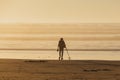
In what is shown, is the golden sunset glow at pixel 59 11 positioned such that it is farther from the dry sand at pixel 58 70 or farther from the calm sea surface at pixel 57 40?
the dry sand at pixel 58 70

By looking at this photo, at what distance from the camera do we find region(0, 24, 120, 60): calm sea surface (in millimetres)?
1474

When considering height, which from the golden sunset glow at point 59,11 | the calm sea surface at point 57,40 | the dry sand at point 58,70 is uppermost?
the golden sunset glow at point 59,11

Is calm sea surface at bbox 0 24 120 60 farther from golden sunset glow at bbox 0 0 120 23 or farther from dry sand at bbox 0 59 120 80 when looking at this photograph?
dry sand at bbox 0 59 120 80

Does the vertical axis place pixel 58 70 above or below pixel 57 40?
below

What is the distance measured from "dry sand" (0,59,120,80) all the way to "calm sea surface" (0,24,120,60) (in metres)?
0.30

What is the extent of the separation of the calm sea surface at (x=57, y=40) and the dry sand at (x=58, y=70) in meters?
0.30

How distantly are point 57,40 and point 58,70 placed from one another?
428 millimetres

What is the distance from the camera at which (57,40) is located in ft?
4.94

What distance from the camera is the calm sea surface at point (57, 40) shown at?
1474mm

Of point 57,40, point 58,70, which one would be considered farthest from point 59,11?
point 58,70

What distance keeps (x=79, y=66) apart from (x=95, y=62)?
85 millimetres

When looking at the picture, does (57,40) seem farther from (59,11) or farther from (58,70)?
(58,70)

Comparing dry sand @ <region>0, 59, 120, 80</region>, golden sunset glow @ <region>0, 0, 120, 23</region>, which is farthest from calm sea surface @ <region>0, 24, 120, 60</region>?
dry sand @ <region>0, 59, 120, 80</region>

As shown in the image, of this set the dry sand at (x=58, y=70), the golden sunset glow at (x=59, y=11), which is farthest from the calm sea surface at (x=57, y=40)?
the dry sand at (x=58, y=70)
